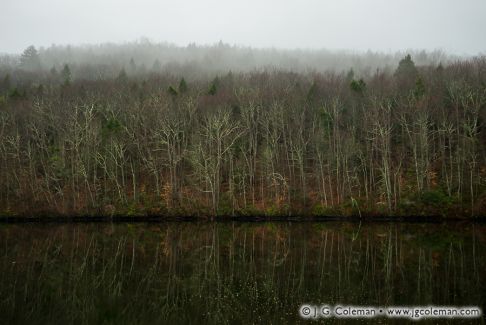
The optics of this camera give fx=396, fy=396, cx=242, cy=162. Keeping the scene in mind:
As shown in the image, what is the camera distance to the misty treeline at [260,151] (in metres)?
54.7

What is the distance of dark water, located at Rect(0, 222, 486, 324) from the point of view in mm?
→ 15938

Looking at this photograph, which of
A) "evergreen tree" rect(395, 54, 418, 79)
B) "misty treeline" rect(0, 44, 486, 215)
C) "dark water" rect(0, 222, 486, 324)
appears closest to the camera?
"dark water" rect(0, 222, 486, 324)

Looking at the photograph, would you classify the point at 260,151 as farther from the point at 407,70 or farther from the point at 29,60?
the point at 29,60

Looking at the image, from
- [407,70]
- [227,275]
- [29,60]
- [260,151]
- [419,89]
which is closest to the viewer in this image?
[227,275]

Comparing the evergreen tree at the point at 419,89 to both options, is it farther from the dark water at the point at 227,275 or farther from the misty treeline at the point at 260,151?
the dark water at the point at 227,275

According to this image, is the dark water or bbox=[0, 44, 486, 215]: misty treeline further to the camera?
bbox=[0, 44, 486, 215]: misty treeline

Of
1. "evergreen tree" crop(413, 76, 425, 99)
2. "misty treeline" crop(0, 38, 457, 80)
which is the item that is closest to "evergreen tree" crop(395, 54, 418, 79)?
"evergreen tree" crop(413, 76, 425, 99)

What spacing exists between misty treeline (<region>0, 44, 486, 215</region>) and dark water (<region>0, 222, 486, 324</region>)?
1681 cm

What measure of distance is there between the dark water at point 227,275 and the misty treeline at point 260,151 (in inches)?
662

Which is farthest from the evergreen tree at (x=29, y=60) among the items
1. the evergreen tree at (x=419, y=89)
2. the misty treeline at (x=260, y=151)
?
the evergreen tree at (x=419, y=89)

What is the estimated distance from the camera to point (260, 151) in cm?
6625

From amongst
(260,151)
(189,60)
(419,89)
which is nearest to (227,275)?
(260,151)

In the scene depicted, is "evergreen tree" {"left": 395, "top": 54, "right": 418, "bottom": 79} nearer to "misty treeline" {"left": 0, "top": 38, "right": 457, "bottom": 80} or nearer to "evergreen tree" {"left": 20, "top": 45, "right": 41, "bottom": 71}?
"misty treeline" {"left": 0, "top": 38, "right": 457, "bottom": 80}

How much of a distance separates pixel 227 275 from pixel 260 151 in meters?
45.5
